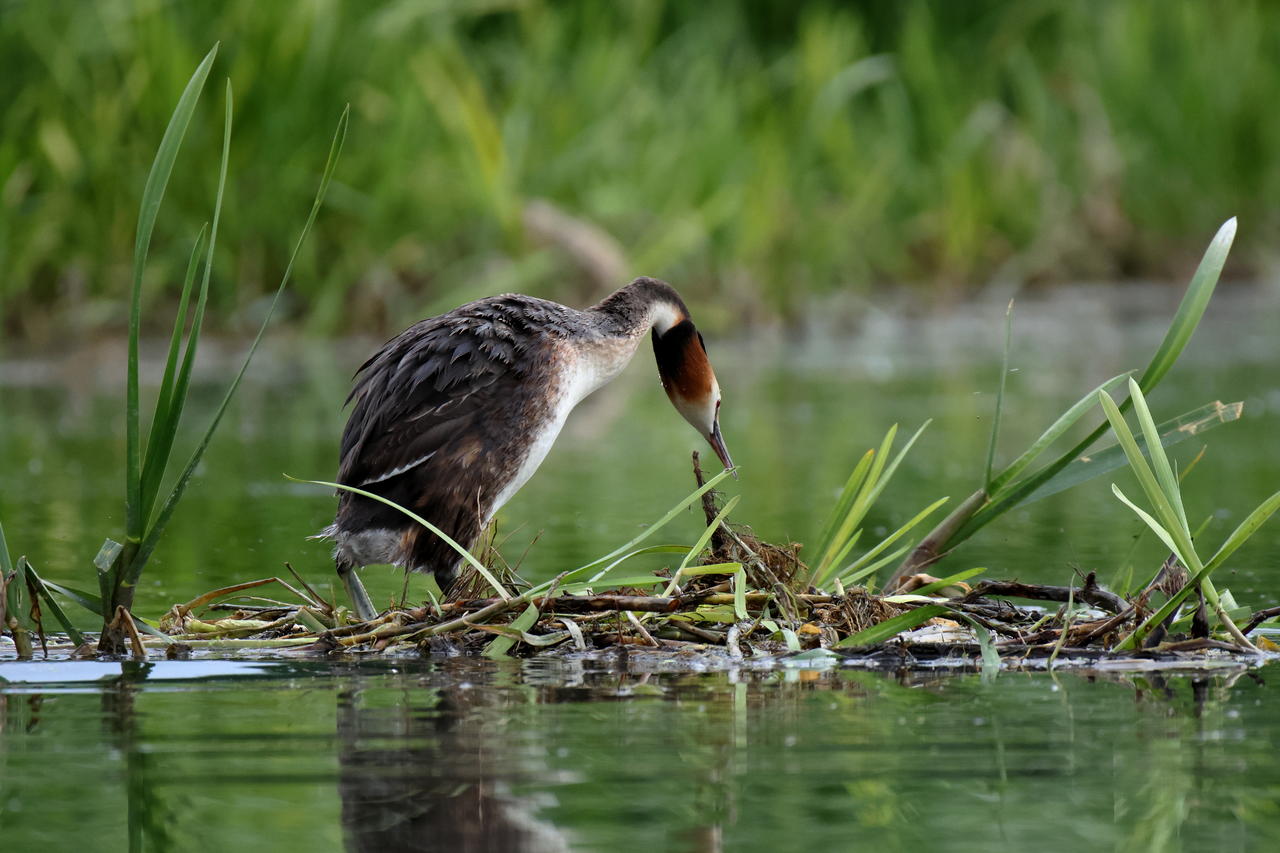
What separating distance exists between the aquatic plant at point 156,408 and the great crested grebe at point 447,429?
82 centimetres

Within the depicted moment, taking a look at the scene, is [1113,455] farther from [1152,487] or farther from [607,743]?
[607,743]

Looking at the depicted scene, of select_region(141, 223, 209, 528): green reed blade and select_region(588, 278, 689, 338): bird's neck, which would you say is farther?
select_region(588, 278, 689, 338): bird's neck

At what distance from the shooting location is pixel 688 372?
6.23 metres

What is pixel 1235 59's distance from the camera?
17.9 meters

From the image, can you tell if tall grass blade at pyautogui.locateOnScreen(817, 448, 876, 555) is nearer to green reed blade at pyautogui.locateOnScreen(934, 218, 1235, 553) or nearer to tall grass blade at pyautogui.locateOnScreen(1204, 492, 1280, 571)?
green reed blade at pyautogui.locateOnScreen(934, 218, 1235, 553)

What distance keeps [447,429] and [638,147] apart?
1026 centimetres

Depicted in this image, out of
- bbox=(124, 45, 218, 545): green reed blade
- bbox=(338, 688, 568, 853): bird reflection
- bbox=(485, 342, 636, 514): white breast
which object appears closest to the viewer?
bbox=(338, 688, 568, 853): bird reflection

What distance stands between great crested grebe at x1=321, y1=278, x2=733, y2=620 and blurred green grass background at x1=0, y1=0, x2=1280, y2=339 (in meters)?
7.11

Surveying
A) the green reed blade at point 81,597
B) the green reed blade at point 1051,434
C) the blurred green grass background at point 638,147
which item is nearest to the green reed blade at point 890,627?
the green reed blade at point 1051,434

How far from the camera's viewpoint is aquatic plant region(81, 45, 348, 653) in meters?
4.20

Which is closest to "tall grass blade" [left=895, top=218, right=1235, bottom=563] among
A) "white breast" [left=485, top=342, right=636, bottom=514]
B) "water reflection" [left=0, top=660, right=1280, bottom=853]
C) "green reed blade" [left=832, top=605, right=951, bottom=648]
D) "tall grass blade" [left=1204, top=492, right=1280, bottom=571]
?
"tall grass blade" [left=1204, top=492, right=1280, bottom=571]

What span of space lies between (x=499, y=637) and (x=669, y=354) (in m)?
1.99

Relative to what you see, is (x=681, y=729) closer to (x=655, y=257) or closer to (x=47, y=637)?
(x=47, y=637)

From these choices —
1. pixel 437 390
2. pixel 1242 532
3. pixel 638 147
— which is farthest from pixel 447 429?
pixel 638 147
